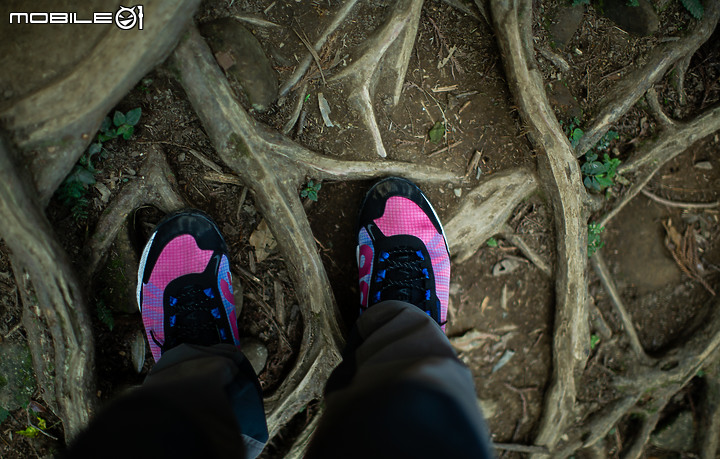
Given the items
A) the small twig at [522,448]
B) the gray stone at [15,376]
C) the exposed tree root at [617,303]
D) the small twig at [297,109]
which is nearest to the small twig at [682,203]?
the exposed tree root at [617,303]

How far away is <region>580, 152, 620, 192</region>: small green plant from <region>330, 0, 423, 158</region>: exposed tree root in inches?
50.8

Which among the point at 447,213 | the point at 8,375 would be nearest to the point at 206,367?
the point at 8,375

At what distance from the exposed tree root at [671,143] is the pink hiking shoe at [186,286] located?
2.59m

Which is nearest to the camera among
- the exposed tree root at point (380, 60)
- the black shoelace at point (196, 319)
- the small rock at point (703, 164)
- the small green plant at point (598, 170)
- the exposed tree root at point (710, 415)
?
the exposed tree root at point (380, 60)

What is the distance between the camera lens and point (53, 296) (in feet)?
6.54

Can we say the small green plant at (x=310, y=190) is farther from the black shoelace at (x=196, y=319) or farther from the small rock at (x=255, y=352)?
the small rock at (x=255, y=352)

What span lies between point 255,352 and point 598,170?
241 cm

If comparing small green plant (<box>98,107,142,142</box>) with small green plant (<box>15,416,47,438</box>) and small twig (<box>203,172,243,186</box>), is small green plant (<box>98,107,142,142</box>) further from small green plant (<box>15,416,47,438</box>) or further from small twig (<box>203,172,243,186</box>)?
small green plant (<box>15,416,47,438</box>)

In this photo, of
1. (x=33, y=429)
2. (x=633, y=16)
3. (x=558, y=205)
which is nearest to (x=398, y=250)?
(x=558, y=205)

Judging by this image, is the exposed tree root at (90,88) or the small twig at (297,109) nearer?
the exposed tree root at (90,88)

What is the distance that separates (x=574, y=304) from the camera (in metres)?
2.53

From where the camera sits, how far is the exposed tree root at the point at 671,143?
2.57m

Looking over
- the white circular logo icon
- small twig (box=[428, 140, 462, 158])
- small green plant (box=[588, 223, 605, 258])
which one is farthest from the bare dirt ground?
the white circular logo icon
